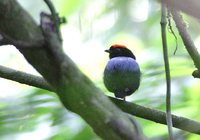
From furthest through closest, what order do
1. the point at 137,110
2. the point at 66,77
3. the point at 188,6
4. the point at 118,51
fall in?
the point at 118,51 → the point at 137,110 → the point at 66,77 → the point at 188,6

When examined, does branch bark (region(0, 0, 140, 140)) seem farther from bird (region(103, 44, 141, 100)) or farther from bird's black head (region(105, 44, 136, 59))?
bird's black head (region(105, 44, 136, 59))

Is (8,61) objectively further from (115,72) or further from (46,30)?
(46,30)

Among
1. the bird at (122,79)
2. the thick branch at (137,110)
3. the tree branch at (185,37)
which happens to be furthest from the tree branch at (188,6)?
the bird at (122,79)

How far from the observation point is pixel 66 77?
0.86 m

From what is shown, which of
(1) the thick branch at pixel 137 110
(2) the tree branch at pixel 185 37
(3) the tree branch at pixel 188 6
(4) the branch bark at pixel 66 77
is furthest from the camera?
(1) the thick branch at pixel 137 110

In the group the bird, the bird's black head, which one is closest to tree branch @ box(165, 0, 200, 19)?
the bird

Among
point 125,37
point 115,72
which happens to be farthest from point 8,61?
point 115,72

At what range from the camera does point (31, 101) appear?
1.62m

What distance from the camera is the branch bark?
84 cm

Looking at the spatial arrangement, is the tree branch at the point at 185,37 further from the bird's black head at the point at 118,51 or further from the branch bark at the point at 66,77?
the bird's black head at the point at 118,51

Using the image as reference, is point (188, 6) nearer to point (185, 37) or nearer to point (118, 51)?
point (185, 37)

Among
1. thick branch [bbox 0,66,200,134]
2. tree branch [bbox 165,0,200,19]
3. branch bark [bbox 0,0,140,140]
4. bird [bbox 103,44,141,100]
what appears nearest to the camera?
tree branch [bbox 165,0,200,19]

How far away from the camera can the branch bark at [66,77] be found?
843 mm

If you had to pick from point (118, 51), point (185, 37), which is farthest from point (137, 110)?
point (118, 51)
